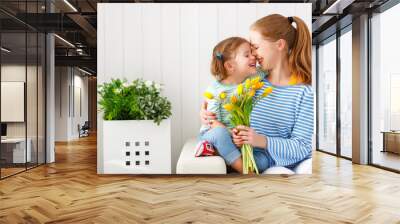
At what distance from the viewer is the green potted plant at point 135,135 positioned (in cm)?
574

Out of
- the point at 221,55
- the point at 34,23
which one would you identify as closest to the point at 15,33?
the point at 34,23

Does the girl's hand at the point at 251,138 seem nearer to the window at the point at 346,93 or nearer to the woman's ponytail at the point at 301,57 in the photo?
the woman's ponytail at the point at 301,57

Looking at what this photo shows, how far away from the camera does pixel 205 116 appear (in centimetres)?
597

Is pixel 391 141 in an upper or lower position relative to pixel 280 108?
lower

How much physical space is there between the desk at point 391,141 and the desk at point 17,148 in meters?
6.19

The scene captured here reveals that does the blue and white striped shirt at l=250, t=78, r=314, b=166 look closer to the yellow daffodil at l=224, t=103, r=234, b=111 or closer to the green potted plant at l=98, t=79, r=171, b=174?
the yellow daffodil at l=224, t=103, r=234, b=111

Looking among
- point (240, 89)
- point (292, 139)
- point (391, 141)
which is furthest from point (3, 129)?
point (391, 141)

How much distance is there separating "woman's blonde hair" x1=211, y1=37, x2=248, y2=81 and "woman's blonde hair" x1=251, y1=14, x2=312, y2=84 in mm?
327

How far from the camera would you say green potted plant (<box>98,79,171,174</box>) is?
5.74 meters

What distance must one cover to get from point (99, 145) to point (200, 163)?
64.2 inches

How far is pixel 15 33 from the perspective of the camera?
6430mm

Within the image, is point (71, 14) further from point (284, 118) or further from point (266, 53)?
point (284, 118)

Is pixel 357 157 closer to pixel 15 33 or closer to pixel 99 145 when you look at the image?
pixel 99 145

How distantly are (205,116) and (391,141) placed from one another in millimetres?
3457
